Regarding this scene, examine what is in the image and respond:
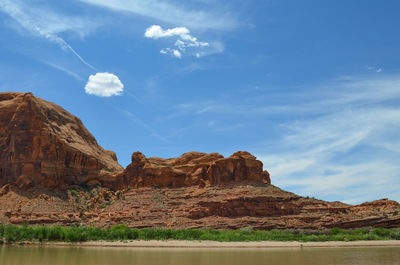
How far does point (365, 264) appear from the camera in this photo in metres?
30.4

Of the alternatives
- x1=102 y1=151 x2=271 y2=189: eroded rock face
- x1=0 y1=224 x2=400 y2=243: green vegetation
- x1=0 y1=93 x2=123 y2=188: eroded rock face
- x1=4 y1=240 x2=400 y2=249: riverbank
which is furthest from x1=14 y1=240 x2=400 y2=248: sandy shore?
x1=0 y1=93 x2=123 y2=188: eroded rock face

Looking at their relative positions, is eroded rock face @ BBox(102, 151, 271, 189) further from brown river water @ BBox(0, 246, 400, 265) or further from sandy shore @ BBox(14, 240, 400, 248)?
brown river water @ BBox(0, 246, 400, 265)

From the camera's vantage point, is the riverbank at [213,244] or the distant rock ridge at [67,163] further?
the distant rock ridge at [67,163]

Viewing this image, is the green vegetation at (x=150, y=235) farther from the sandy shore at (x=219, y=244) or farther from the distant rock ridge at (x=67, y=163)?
the distant rock ridge at (x=67, y=163)

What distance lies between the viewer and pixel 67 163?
91875 millimetres

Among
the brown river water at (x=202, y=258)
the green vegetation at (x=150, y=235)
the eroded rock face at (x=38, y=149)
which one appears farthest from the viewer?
the eroded rock face at (x=38, y=149)

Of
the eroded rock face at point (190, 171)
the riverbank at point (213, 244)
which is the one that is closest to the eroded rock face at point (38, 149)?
the eroded rock face at point (190, 171)

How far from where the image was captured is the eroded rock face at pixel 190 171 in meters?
81.2

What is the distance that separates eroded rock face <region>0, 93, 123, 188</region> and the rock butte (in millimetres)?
210

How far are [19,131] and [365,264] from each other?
3035 inches

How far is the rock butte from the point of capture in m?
71.1

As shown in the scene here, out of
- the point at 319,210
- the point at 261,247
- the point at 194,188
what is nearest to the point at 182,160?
the point at 194,188

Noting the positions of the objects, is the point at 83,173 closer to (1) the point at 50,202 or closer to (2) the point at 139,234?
(1) the point at 50,202

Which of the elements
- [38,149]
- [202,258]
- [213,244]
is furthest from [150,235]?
[38,149]
